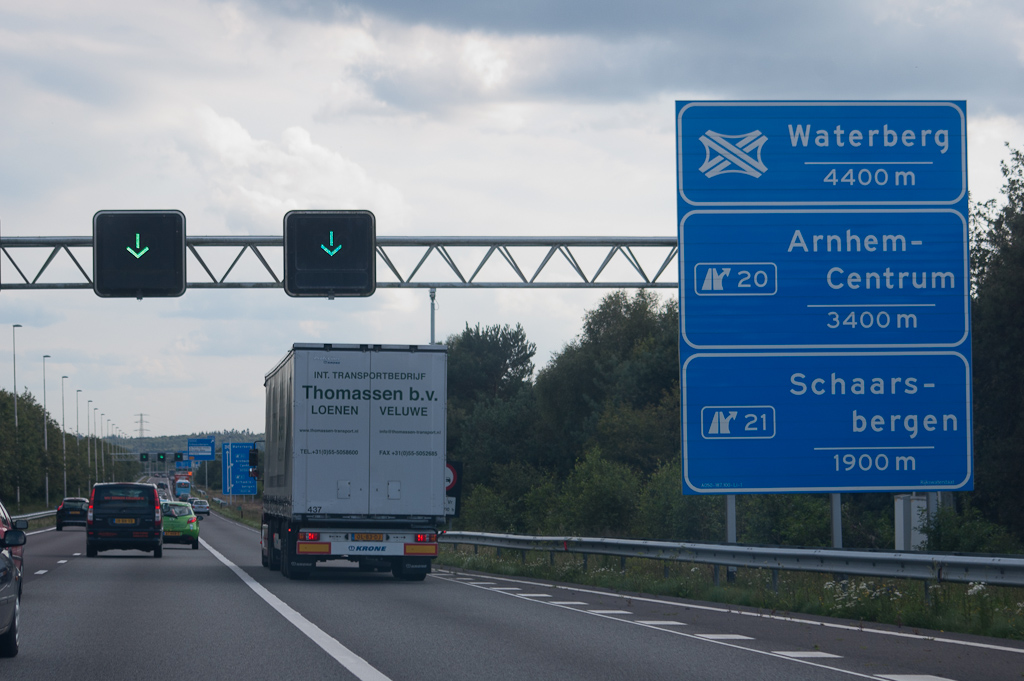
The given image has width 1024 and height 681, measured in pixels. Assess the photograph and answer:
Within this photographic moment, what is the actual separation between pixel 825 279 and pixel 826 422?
2.10 meters

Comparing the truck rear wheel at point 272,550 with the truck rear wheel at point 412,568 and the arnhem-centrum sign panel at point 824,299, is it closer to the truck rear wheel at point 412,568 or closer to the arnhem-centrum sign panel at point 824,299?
the truck rear wheel at point 412,568

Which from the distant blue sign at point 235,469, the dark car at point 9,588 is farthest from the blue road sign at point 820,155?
the distant blue sign at point 235,469

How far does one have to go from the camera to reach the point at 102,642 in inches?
489

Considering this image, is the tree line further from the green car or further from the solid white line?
the solid white line

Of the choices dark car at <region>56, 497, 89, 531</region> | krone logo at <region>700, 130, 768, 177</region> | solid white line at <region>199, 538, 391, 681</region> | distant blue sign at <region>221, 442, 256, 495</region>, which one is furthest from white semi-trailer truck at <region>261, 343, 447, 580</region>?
distant blue sign at <region>221, 442, 256, 495</region>

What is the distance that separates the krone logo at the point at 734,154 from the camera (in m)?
19.6

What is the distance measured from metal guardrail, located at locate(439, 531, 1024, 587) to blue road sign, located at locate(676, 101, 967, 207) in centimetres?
519

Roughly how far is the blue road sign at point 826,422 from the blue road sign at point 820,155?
7.83 ft

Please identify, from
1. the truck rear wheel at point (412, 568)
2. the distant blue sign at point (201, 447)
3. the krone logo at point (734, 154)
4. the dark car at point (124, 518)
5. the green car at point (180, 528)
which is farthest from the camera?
the distant blue sign at point (201, 447)

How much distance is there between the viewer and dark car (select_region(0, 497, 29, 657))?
34.9 feet

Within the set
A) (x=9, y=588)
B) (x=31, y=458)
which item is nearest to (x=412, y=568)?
(x=9, y=588)

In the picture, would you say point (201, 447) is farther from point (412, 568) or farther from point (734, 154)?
point (734, 154)

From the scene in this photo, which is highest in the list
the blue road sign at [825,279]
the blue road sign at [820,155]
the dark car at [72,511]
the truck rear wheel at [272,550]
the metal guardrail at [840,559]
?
the blue road sign at [820,155]

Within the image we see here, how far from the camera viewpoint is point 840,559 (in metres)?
16.1
